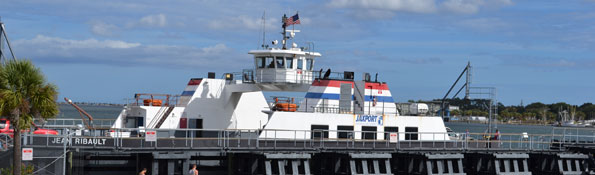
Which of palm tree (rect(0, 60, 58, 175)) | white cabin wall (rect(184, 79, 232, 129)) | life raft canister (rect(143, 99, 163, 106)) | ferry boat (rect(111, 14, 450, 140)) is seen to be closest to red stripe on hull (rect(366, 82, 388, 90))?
ferry boat (rect(111, 14, 450, 140))

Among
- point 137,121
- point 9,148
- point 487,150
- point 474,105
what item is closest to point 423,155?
point 487,150

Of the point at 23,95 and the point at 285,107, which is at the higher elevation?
the point at 23,95

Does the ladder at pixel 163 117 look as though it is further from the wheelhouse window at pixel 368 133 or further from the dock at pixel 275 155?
the wheelhouse window at pixel 368 133

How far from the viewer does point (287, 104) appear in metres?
36.3

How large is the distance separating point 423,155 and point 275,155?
7074 mm

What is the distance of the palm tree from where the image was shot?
2333cm

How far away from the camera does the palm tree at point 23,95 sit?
2333 cm

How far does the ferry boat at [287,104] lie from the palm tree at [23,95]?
39.4ft

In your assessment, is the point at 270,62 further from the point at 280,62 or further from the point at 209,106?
the point at 209,106

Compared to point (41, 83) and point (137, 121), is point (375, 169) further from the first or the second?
point (41, 83)

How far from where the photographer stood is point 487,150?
120 feet

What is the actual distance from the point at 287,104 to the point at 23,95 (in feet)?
48.8

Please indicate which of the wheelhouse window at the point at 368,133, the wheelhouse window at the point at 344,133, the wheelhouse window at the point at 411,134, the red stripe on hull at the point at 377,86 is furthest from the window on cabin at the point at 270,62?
the wheelhouse window at the point at 411,134

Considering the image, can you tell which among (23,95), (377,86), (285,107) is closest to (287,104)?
(285,107)
